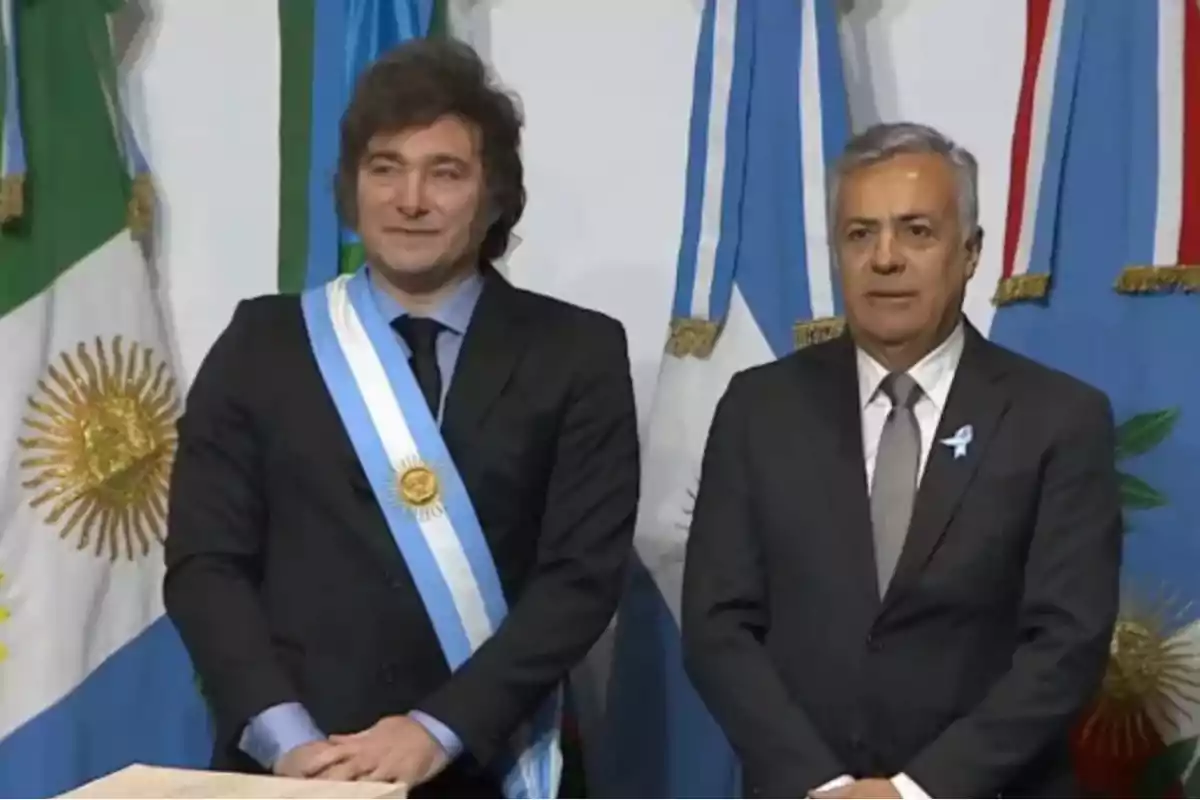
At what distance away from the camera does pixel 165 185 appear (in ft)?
9.05

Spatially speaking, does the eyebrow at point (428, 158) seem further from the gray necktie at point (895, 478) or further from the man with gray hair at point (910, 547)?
the gray necktie at point (895, 478)

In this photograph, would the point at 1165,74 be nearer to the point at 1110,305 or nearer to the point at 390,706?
the point at 1110,305

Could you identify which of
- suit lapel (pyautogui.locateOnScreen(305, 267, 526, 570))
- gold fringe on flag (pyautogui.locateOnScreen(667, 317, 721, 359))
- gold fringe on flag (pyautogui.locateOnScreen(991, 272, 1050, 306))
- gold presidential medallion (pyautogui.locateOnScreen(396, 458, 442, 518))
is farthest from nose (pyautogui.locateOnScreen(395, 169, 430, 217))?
gold fringe on flag (pyautogui.locateOnScreen(991, 272, 1050, 306))

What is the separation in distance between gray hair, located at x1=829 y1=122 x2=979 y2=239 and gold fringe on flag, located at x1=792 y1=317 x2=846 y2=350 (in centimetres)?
57

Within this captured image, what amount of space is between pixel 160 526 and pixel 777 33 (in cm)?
122

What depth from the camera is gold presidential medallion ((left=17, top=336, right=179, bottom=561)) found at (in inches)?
96.8

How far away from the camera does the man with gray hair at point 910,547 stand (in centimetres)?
167

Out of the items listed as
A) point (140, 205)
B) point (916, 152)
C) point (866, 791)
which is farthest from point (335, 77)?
point (866, 791)

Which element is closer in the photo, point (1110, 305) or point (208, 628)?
point (208, 628)

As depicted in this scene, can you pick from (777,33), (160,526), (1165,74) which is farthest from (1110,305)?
(160,526)

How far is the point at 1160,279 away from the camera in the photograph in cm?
225

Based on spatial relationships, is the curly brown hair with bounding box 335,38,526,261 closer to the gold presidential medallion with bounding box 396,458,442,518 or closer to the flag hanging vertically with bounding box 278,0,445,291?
the gold presidential medallion with bounding box 396,458,442,518

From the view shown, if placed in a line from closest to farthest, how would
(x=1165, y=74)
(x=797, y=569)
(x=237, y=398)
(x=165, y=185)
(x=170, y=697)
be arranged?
1. (x=797, y=569)
2. (x=237, y=398)
3. (x=1165, y=74)
4. (x=170, y=697)
5. (x=165, y=185)

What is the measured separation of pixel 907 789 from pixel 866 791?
0.04m
